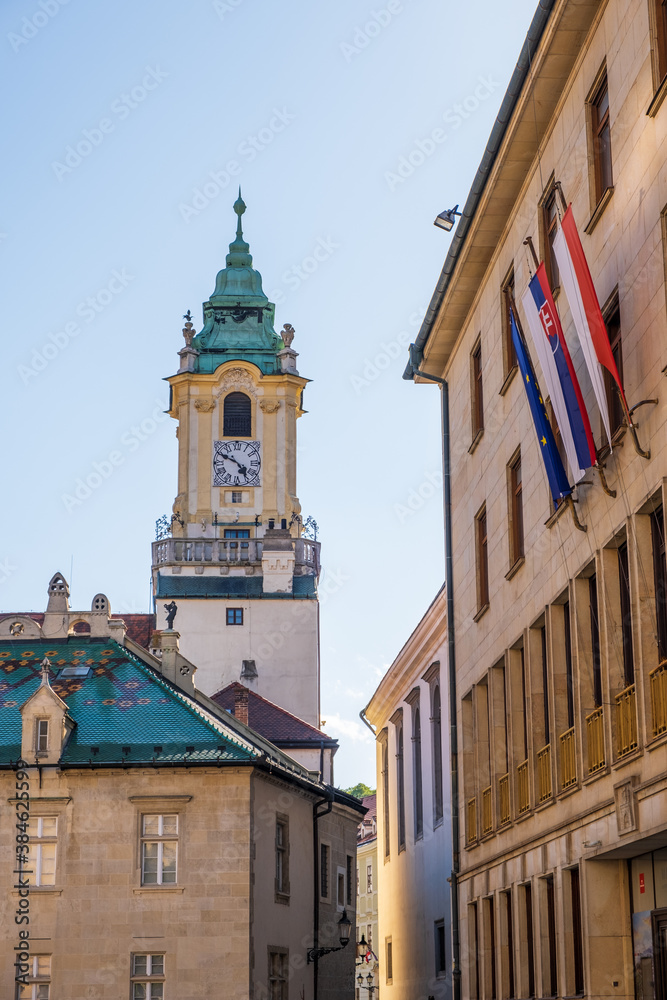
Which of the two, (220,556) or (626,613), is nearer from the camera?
(626,613)

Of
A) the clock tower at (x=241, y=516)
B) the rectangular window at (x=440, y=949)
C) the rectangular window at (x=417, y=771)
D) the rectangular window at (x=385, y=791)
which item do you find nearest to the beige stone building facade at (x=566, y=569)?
the rectangular window at (x=440, y=949)

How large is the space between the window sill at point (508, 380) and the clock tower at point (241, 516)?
1783 inches

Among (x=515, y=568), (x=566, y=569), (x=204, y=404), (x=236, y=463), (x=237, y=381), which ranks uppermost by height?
(x=237, y=381)

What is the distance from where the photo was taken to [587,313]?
1798 cm

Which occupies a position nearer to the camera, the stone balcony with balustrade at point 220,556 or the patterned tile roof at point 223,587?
the patterned tile roof at point 223,587

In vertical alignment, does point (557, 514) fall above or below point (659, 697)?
above

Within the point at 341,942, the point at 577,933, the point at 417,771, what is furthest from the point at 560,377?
the point at 417,771

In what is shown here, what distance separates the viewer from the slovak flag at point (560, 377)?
1939 centimetres

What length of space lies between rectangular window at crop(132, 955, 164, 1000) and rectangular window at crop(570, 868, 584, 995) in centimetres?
1799

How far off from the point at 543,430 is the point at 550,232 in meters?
3.73

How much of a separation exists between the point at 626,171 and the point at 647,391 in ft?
9.91

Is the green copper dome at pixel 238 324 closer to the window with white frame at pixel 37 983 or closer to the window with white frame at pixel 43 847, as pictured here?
the window with white frame at pixel 43 847

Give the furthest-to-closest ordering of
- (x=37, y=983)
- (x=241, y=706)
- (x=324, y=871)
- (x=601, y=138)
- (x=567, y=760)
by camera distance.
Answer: (x=241, y=706)
(x=324, y=871)
(x=37, y=983)
(x=567, y=760)
(x=601, y=138)

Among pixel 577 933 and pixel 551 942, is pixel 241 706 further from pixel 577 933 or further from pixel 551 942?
pixel 577 933
